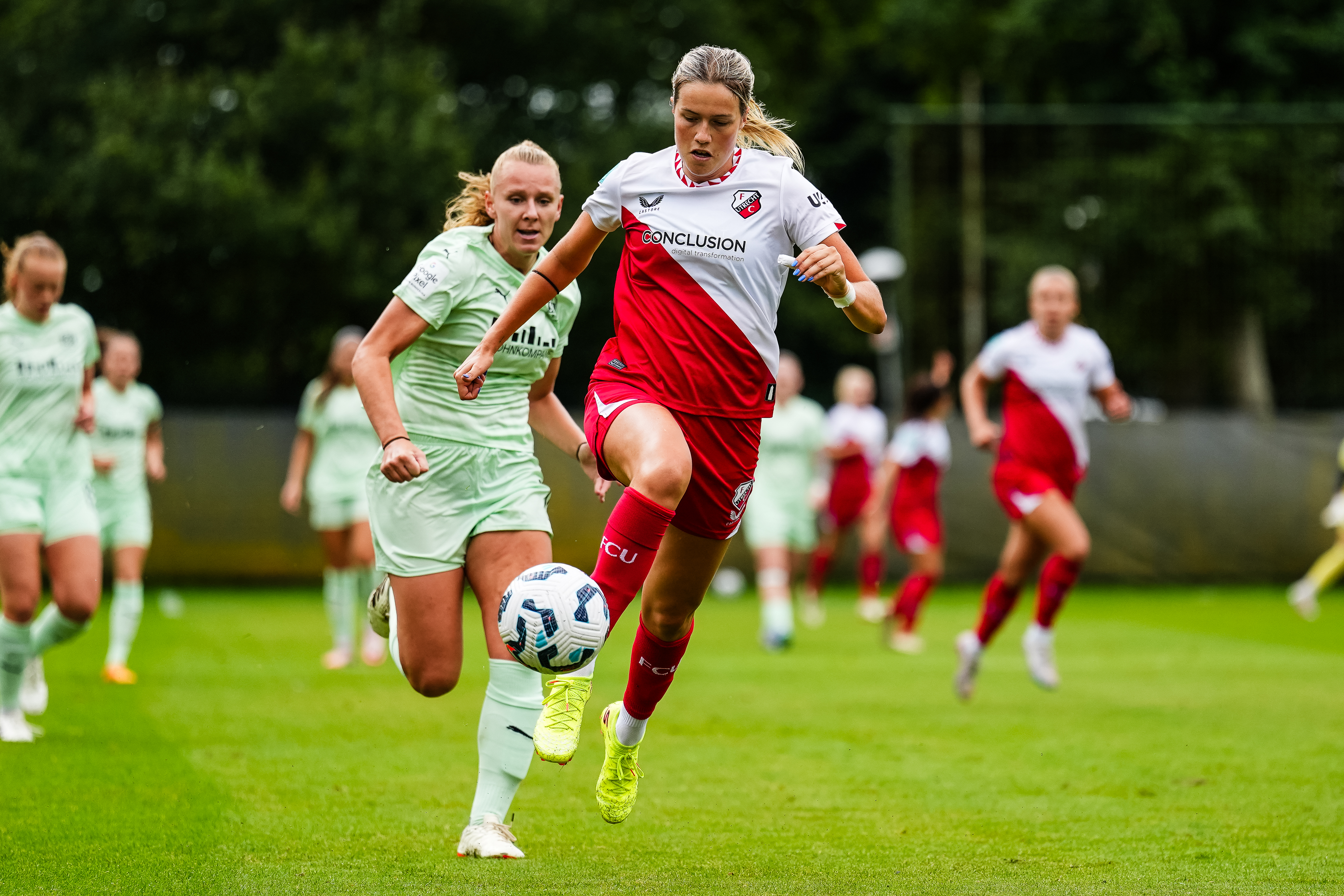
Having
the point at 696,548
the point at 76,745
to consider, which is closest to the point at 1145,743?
the point at 696,548

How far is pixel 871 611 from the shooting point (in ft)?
58.0

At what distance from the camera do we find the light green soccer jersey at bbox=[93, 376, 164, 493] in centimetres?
1159

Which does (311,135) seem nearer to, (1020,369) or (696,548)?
(1020,369)

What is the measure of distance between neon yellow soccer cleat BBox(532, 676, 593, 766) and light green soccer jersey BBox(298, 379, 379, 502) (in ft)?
25.0

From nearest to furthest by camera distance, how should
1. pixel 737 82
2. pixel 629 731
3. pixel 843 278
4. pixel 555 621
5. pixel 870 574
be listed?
pixel 555 621
pixel 843 278
pixel 737 82
pixel 629 731
pixel 870 574

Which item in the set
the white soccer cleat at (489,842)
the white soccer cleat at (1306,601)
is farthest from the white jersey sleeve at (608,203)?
the white soccer cleat at (1306,601)

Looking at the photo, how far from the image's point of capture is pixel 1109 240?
2238cm

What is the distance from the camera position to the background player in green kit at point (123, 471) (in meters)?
11.2

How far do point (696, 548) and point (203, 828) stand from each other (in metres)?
2.18

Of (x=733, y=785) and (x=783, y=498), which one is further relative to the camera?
(x=783, y=498)

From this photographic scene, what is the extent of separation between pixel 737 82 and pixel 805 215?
1.58 ft

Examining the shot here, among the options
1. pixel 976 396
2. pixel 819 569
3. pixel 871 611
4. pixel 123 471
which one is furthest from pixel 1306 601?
pixel 123 471

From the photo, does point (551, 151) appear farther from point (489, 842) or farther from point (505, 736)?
point (489, 842)

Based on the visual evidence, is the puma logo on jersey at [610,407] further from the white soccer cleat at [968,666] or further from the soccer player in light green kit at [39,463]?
the white soccer cleat at [968,666]
